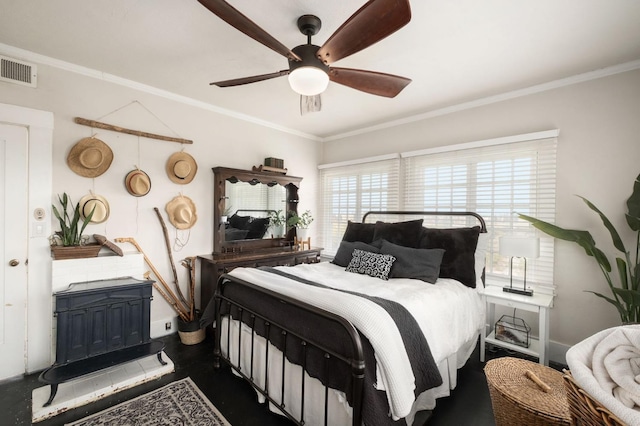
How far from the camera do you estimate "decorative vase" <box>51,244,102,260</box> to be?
95.8 inches

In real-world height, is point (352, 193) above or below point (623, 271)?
above

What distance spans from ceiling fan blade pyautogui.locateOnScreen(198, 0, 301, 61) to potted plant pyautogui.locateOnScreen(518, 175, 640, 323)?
8.63 feet

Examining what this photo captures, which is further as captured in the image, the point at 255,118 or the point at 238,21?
the point at 255,118

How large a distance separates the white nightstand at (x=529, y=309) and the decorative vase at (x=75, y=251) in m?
3.61

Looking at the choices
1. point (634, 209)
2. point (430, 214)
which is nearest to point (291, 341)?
point (430, 214)

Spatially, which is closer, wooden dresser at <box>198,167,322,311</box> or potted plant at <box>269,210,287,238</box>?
wooden dresser at <box>198,167,322,311</box>

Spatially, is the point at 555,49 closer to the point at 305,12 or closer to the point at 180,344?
the point at 305,12

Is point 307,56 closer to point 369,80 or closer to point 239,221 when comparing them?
point 369,80

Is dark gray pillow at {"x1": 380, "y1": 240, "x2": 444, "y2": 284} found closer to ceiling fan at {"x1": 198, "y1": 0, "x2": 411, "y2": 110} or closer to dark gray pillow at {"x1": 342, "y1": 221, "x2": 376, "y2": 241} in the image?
dark gray pillow at {"x1": 342, "y1": 221, "x2": 376, "y2": 241}

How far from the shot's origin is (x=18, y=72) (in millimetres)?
2396

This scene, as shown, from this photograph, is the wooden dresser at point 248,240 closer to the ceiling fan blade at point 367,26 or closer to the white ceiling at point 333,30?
the white ceiling at point 333,30

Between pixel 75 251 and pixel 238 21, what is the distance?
7.92ft

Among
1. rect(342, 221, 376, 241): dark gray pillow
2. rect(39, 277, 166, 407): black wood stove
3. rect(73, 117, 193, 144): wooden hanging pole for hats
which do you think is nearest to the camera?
rect(39, 277, 166, 407): black wood stove

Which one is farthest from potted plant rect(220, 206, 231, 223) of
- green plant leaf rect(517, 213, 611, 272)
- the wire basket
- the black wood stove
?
green plant leaf rect(517, 213, 611, 272)
